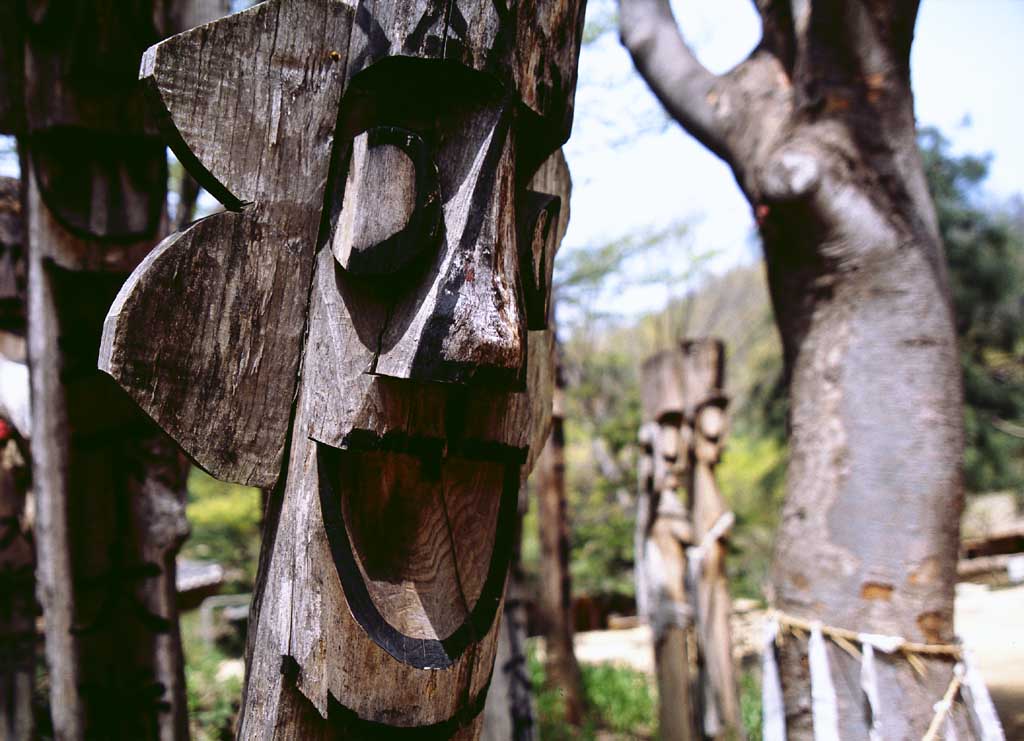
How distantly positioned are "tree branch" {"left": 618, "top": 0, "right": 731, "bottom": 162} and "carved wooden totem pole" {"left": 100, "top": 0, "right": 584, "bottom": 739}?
1.81 metres

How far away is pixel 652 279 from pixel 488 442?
11.4m

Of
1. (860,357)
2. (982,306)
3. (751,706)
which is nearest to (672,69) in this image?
(860,357)

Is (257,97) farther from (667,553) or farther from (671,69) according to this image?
(667,553)

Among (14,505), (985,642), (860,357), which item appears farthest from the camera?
(985,642)

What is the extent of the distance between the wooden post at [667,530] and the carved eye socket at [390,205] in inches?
165

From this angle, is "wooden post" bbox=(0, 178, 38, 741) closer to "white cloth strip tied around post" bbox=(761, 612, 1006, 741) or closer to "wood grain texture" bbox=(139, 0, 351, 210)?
"wood grain texture" bbox=(139, 0, 351, 210)

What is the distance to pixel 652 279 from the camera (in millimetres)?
12164

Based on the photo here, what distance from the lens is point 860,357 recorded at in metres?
2.12

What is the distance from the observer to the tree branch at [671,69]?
276 cm

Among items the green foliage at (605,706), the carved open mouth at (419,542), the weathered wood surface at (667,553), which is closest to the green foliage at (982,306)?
the green foliage at (605,706)

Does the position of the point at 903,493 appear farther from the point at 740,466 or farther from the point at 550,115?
the point at 740,466

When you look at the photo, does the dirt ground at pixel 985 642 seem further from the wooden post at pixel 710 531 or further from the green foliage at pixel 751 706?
the wooden post at pixel 710 531

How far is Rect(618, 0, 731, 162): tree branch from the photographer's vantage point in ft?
9.05

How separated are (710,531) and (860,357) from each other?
8.90 ft
